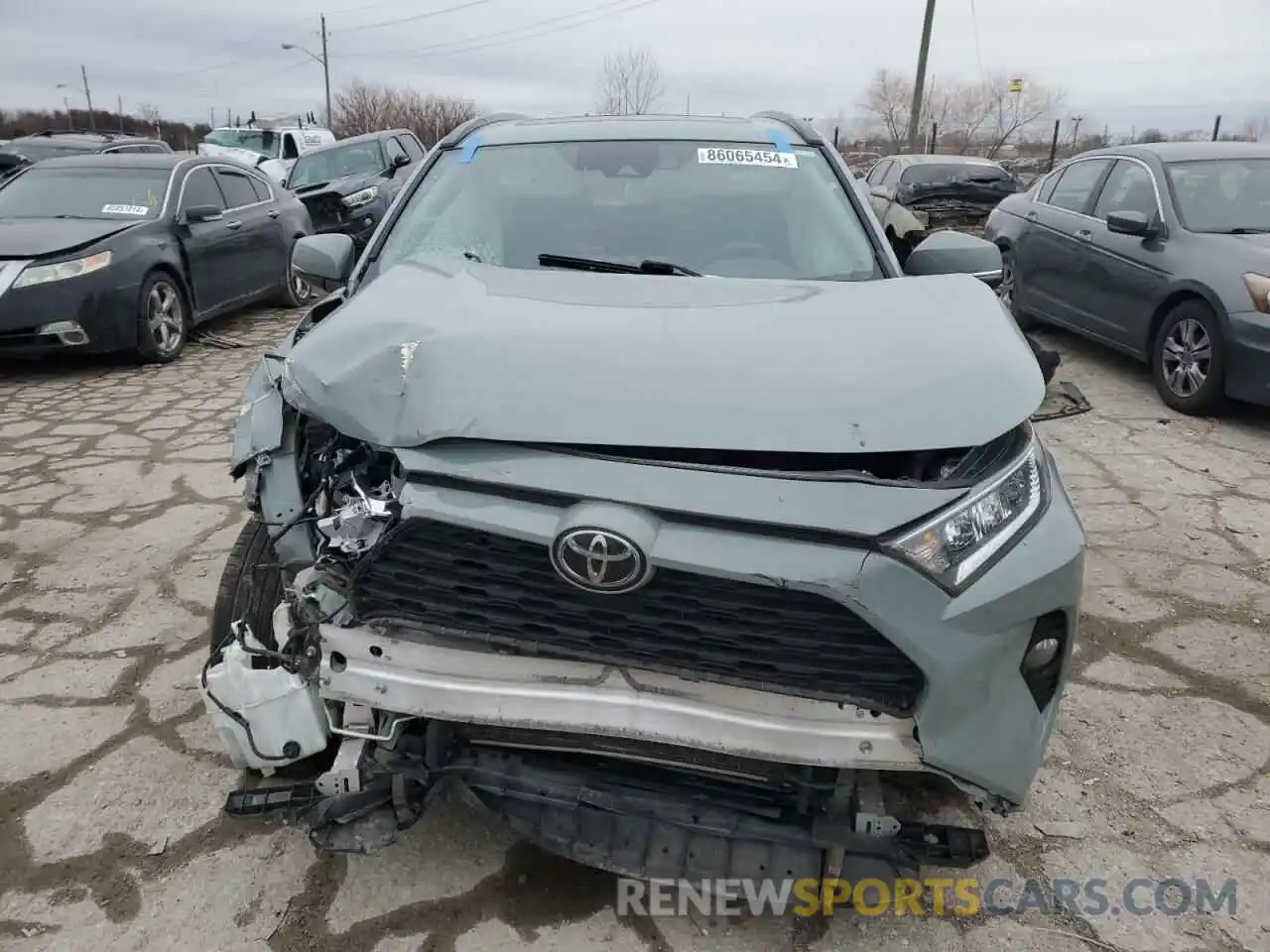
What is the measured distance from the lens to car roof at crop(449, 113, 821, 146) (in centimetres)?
332

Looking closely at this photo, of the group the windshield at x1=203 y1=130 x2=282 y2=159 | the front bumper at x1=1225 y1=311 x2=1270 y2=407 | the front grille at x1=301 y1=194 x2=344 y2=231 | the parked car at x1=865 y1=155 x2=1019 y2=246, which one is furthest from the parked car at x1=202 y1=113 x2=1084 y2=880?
the windshield at x1=203 y1=130 x2=282 y2=159

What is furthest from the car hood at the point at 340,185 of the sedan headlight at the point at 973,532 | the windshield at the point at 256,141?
the sedan headlight at the point at 973,532

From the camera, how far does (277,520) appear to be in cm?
Result: 207

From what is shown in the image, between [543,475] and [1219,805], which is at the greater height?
[543,475]

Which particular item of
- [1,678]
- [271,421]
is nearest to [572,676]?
[271,421]

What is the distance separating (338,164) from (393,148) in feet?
2.56

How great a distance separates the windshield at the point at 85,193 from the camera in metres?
7.13

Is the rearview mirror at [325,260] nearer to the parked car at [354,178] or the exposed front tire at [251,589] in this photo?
the exposed front tire at [251,589]

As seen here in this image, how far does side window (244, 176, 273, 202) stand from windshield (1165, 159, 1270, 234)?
7693 millimetres

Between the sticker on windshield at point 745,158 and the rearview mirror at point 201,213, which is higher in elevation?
the sticker on windshield at point 745,158

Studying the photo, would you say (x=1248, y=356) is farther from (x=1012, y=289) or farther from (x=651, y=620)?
(x=651, y=620)

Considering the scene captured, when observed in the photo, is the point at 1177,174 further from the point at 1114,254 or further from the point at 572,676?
the point at 572,676

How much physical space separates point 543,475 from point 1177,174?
20.2 feet

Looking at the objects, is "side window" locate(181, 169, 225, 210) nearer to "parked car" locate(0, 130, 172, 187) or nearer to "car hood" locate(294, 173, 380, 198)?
"car hood" locate(294, 173, 380, 198)
